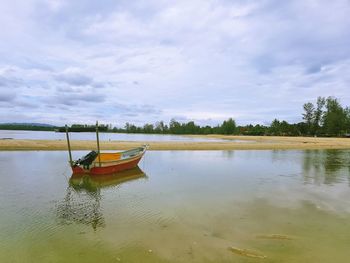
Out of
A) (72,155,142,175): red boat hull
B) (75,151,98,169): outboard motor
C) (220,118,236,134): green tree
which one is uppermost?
(220,118,236,134): green tree

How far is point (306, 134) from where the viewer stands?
328 feet

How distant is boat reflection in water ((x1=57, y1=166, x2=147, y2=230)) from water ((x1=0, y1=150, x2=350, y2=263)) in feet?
0.13

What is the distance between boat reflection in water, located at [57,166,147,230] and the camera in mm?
10102

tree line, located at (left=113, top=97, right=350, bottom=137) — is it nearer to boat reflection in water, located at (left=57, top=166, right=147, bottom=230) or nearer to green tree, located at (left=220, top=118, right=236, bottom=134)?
green tree, located at (left=220, top=118, right=236, bottom=134)

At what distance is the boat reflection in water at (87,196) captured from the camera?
10102mm

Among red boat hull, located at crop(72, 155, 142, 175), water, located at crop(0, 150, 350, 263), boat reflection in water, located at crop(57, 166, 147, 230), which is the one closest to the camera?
water, located at crop(0, 150, 350, 263)

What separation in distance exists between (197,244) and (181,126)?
151 meters

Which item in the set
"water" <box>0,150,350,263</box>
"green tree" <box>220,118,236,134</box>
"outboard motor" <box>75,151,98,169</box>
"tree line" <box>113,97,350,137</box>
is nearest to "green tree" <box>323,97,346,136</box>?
"tree line" <box>113,97,350,137</box>

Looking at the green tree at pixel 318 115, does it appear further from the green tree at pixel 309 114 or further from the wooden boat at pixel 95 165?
the wooden boat at pixel 95 165

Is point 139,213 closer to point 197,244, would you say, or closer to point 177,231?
point 177,231

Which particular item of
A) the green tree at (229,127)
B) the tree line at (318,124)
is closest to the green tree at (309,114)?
the tree line at (318,124)

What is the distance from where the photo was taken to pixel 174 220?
386 inches

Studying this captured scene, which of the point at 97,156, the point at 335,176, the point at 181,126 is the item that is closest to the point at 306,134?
the point at 181,126

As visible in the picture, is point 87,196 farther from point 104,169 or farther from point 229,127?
point 229,127
